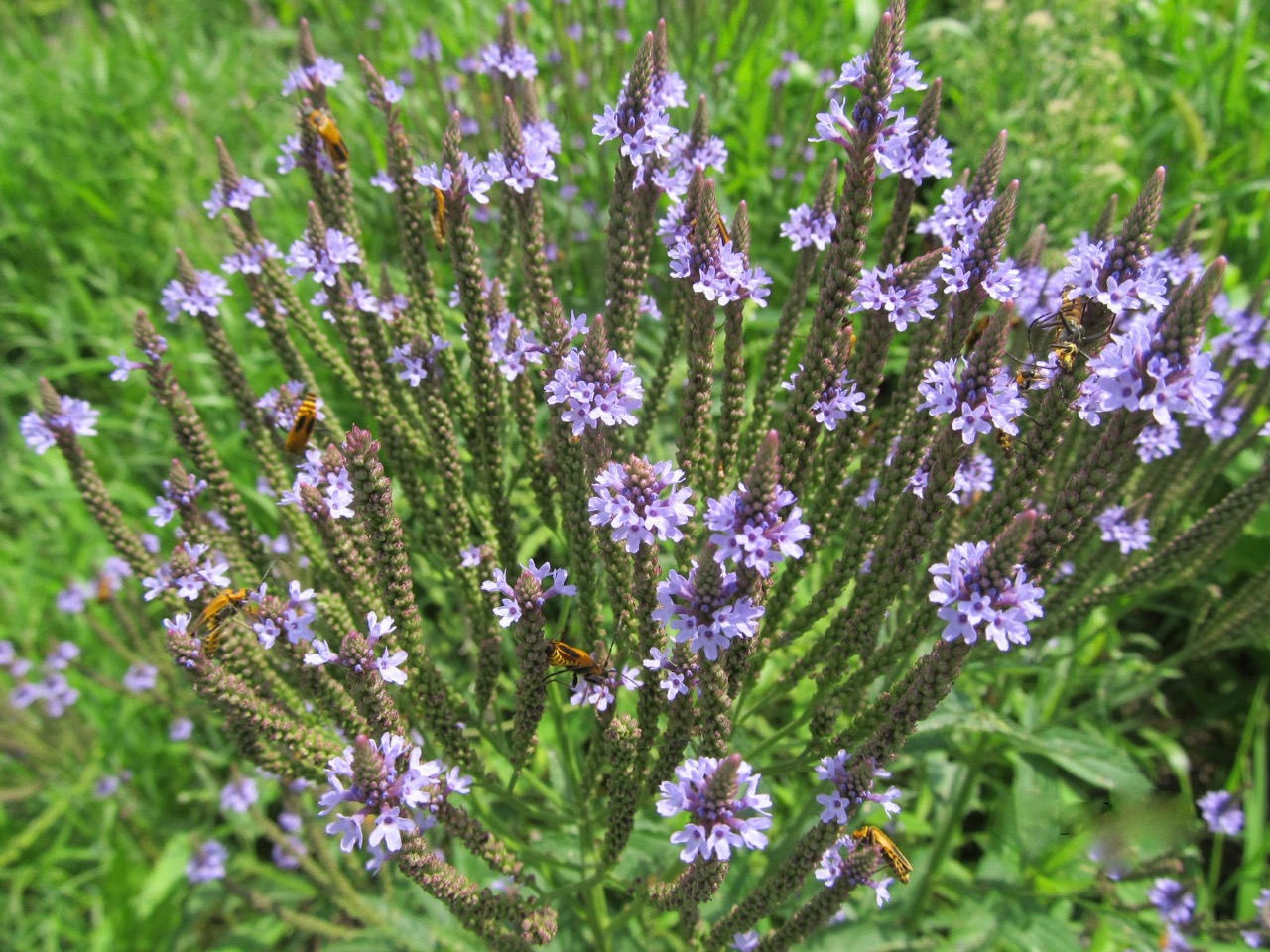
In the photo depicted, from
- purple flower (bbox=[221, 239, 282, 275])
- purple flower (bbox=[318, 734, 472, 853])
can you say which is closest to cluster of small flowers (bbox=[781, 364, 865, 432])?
purple flower (bbox=[318, 734, 472, 853])

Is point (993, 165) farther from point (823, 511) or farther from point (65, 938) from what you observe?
point (65, 938)

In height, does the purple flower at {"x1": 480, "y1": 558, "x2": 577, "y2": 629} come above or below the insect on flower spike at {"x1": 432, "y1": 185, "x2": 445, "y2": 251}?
below

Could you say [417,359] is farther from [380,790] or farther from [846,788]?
[846,788]

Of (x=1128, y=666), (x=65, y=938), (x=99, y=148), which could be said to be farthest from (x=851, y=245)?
(x=99, y=148)

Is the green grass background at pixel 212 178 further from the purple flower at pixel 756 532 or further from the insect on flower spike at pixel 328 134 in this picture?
the purple flower at pixel 756 532

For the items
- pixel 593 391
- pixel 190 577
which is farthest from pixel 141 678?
pixel 593 391

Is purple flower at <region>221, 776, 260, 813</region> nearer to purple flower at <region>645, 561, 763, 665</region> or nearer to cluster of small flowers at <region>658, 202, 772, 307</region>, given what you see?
purple flower at <region>645, 561, 763, 665</region>

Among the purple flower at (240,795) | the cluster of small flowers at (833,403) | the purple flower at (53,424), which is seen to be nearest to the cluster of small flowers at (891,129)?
the cluster of small flowers at (833,403)
